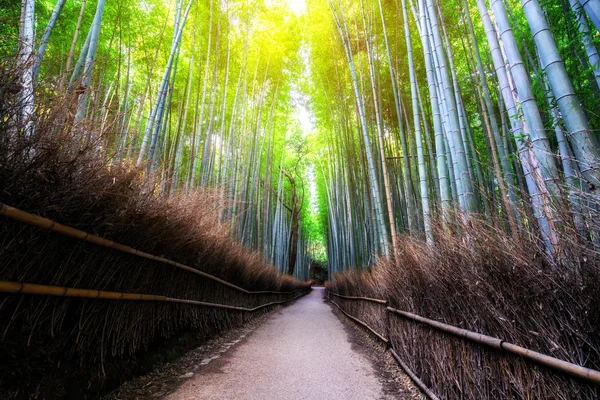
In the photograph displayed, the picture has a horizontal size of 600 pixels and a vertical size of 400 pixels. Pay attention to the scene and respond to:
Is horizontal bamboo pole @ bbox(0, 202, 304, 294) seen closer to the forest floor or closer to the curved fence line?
the forest floor

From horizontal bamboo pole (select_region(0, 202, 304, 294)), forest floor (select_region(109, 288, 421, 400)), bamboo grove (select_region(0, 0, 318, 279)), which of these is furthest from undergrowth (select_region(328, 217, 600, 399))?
bamboo grove (select_region(0, 0, 318, 279))

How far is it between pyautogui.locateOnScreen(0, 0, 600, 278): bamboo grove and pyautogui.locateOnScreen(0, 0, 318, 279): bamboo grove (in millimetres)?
30

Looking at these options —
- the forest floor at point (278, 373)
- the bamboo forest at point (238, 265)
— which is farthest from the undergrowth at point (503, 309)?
the forest floor at point (278, 373)

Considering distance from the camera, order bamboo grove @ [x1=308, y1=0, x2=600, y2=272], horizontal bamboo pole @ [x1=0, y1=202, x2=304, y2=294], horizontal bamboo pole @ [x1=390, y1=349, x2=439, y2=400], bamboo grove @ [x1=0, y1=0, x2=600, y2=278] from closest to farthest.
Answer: horizontal bamboo pole @ [x1=0, y1=202, x2=304, y2=294] < bamboo grove @ [x1=308, y1=0, x2=600, y2=272] < bamboo grove @ [x1=0, y1=0, x2=600, y2=278] < horizontal bamboo pole @ [x1=390, y1=349, x2=439, y2=400]

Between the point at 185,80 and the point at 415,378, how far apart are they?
610 cm

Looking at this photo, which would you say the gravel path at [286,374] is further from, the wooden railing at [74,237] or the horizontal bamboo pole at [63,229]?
the horizontal bamboo pole at [63,229]

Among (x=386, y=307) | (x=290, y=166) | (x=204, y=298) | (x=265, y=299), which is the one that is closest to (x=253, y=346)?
(x=204, y=298)

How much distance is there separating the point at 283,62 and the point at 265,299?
5991mm

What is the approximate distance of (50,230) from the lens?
4.07 feet

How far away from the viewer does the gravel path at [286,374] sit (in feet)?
6.51

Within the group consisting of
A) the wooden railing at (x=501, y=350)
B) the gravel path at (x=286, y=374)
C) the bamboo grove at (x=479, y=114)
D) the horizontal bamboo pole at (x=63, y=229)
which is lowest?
the gravel path at (x=286, y=374)

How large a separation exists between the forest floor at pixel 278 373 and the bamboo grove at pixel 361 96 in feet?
3.75

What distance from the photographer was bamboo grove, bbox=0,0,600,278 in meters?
1.53

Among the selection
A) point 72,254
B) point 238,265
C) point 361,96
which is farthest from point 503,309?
point 361,96
